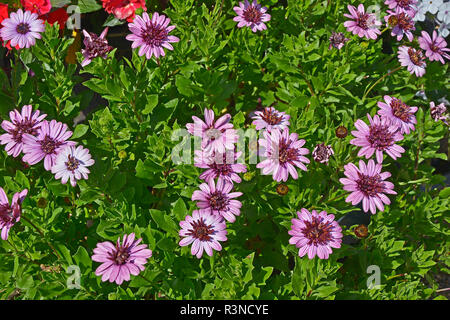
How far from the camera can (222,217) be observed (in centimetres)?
129

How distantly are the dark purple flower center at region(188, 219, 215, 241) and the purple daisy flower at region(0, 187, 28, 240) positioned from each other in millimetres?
510

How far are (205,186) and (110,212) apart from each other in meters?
0.34

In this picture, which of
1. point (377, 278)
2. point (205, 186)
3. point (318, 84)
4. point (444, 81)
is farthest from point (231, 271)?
point (444, 81)

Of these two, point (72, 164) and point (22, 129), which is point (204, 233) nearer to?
point (72, 164)

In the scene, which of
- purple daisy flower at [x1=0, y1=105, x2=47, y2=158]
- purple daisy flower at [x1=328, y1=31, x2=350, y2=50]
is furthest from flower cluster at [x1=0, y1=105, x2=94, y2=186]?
purple daisy flower at [x1=328, y1=31, x2=350, y2=50]

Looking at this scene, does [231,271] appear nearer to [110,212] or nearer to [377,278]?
[110,212]

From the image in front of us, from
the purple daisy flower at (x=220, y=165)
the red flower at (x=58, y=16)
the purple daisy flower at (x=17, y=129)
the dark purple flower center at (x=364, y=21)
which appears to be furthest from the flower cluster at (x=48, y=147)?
the dark purple flower center at (x=364, y=21)

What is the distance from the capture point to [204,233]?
126 centimetres

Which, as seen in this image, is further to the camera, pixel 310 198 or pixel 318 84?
pixel 318 84

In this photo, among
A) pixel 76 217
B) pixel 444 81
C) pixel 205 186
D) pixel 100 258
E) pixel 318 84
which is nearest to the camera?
pixel 100 258

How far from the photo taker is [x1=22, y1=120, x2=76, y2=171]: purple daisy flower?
1282 mm

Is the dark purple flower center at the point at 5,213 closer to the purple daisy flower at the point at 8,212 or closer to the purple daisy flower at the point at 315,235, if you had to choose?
the purple daisy flower at the point at 8,212

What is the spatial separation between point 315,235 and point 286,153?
0.90ft
